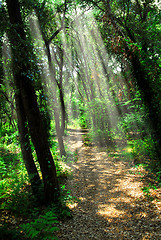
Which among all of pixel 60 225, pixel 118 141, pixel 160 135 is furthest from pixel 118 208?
pixel 118 141

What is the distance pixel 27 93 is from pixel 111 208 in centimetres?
415

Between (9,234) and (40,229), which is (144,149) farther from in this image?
(9,234)

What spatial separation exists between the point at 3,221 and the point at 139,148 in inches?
249

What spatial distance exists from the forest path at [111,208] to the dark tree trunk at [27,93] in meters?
1.10

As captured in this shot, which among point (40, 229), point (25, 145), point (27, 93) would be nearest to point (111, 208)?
point (40, 229)

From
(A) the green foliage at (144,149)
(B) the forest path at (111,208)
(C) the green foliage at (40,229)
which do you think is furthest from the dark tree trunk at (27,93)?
(A) the green foliage at (144,149)

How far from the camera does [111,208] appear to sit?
493 cm

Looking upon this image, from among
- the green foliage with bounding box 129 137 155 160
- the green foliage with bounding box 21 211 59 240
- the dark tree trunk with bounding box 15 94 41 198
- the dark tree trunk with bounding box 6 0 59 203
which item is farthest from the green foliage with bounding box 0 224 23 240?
Result: the green foliage with bounding box 129 137 155 160

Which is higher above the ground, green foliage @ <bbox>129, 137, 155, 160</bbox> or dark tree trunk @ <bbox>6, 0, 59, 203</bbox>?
dark tree trunk @ <bbox>6, 0, 59, 203</bbox>

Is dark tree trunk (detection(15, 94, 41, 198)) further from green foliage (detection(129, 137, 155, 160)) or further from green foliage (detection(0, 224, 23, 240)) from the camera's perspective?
green foliage (detection(129, 137, 155, 160))

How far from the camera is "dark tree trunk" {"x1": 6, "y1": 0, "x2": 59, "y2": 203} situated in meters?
4.28

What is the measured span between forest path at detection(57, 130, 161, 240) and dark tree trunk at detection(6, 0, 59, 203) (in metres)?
1.10

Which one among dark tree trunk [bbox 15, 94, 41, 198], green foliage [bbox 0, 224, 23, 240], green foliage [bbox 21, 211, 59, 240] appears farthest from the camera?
dark tree trunk [bbox 15, 94, 41, 198]

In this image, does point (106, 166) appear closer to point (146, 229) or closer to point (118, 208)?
point (118, 208)
